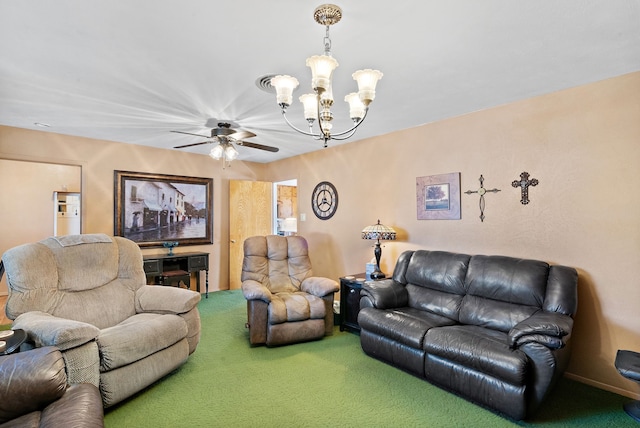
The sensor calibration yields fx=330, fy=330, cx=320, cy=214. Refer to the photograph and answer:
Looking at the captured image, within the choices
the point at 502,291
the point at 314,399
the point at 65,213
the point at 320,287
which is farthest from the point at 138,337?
the point at 65,213

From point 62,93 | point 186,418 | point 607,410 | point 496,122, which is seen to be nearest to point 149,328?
point 186,418

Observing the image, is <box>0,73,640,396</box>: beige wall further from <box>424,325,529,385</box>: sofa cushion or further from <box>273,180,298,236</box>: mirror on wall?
<box>273,180,298,236</box>: mirror on wall

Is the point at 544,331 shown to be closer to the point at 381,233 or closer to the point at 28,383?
the point at 381,233

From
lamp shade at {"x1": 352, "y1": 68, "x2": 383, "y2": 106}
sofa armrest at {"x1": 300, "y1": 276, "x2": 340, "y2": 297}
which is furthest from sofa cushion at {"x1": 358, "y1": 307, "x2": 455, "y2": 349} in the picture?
lamp shade at {"x1": 352, "y1": 68, "x2": 383, "y2": 106}

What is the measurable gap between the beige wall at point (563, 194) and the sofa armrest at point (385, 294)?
708 mm

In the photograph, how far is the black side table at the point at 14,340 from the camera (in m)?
1.86

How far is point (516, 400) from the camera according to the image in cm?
214

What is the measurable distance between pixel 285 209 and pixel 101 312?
504cm

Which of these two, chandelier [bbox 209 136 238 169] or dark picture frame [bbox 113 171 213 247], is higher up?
chandelier [bbox 209 136 238 169]

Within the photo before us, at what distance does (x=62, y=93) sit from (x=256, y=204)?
3.57 meters

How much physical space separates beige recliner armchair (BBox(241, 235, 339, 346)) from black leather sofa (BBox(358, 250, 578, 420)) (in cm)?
56

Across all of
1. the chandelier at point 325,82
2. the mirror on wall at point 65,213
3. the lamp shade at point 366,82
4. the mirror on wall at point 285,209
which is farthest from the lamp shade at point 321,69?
the mirror on wall at point 65,213

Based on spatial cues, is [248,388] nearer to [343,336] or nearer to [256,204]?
[343,336]

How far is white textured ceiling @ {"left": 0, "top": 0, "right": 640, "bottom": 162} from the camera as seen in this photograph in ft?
5.77
